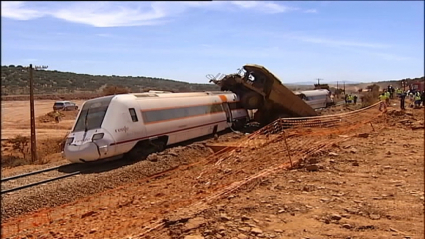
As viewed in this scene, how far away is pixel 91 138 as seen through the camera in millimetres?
13617

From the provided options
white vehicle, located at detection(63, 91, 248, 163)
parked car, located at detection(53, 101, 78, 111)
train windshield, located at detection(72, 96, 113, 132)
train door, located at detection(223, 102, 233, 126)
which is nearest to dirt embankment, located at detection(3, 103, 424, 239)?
white vehicle, located at detection(63, 91, 248, 163)

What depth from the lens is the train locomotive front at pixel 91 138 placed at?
44.2ft

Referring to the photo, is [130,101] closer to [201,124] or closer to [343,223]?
[201,124]

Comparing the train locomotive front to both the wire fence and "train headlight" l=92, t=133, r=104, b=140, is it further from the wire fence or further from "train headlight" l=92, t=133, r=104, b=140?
the wire fence

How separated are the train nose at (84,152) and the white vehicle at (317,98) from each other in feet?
80.9

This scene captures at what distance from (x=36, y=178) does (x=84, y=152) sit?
4.99 feet

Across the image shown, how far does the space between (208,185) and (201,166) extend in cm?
334

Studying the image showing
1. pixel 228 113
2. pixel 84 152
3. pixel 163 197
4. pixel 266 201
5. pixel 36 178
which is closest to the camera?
pixel 266 201

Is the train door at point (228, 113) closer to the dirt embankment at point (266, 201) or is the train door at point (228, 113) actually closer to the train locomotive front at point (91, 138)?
the dirt embankment at point (266, 201)

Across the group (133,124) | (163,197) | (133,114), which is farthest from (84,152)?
(163,197)

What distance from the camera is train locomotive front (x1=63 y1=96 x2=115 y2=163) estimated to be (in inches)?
530

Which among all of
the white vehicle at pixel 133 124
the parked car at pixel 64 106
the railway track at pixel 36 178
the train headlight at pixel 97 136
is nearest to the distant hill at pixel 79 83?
the parked car at pixel 64 106

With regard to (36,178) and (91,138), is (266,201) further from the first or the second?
(36,178)

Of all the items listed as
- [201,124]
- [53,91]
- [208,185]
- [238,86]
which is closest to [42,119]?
[53,91]
